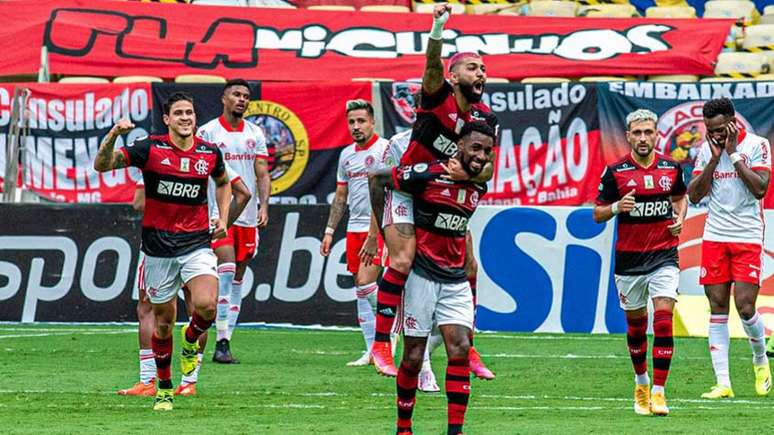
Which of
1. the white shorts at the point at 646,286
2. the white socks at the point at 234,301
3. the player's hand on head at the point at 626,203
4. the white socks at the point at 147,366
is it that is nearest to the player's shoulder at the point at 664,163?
the player's hand on head at the point at 626,203

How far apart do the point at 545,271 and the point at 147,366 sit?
720cm

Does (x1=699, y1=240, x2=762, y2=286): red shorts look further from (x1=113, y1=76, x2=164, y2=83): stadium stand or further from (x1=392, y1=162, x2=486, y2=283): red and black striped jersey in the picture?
(x1=113, y1=76, x2=164, y2=83): stadium stand

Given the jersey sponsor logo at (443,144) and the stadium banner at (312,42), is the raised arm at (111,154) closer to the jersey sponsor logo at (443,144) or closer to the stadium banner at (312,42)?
the jersey sponsor logo at (443,144)

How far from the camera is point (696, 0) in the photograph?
1092 inches

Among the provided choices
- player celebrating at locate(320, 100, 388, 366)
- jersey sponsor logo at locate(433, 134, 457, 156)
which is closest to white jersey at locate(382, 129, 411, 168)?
jersey sponsor logo at locate(433, 134, 457, 156)

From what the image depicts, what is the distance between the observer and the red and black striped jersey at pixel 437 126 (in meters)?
10.2

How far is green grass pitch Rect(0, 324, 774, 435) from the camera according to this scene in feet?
33.0

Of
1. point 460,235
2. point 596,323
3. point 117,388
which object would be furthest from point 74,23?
point 460,235

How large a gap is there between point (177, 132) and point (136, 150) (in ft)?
1.09

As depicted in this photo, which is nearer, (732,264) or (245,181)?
(732,264)

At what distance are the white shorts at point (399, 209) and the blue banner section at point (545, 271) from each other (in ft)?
27.9

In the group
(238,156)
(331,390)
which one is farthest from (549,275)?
(331,390)

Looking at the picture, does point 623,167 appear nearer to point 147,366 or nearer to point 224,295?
point 147,366

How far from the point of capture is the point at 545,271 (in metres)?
18.3
